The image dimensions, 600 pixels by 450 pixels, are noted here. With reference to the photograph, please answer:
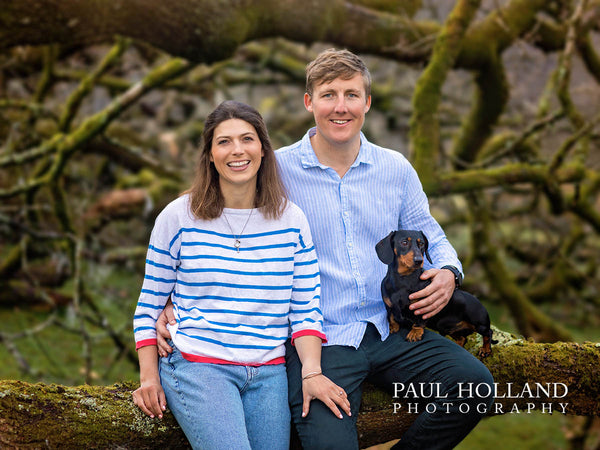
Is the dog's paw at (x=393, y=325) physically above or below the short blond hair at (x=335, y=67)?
below

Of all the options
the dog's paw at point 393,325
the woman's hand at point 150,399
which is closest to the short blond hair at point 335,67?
the dog's paw at point 393,325

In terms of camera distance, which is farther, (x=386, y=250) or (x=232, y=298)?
(x=386, y=250)

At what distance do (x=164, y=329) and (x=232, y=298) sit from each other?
1.06 feet

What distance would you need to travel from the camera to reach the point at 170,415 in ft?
7.57

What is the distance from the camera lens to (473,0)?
3707 mm

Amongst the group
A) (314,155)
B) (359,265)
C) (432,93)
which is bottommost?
(359,265)

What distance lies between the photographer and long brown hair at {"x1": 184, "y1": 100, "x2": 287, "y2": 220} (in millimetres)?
2502

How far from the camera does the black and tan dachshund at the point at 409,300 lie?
8.34ft

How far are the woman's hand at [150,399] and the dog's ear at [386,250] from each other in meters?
1.04

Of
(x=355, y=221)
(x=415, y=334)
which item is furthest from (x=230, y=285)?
(x=415, y=334)

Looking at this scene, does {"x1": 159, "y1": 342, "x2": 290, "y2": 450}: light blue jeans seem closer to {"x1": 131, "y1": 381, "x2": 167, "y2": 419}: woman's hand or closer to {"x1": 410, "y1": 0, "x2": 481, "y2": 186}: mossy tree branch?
{"x1": 131, "y1": 381, "x2": 167, "y2": 419}: woman's hand

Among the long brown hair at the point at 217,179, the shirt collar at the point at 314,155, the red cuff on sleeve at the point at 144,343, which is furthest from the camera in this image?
the shirt collar at the point at 314,155

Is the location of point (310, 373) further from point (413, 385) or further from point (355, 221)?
point (355, 221)

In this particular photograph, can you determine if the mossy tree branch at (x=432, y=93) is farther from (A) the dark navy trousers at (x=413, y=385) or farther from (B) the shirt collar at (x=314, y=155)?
(A) the dark navy trousers at (x=413, y=385)
